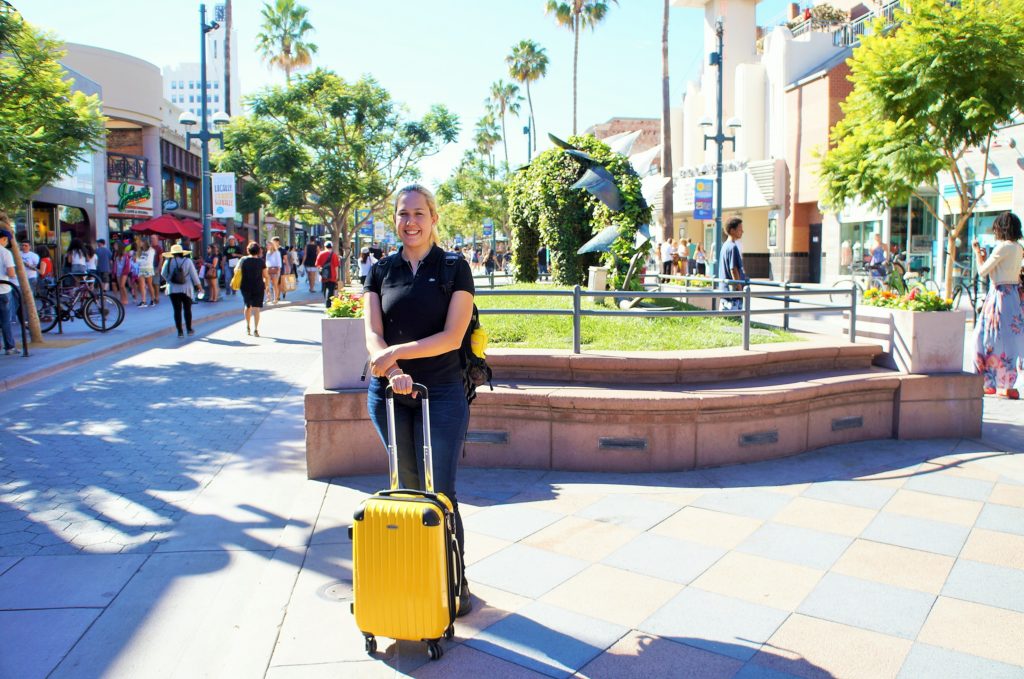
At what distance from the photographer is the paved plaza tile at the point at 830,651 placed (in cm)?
312

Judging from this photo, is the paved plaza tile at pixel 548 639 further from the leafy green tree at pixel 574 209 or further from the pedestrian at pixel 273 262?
the pedestrian at pixel 273 262

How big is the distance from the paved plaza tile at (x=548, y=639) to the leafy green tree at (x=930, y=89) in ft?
39.9

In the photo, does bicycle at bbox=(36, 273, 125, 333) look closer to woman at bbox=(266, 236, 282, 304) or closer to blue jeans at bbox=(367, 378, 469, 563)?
woman at bbox=(266, 236, 282, 304)

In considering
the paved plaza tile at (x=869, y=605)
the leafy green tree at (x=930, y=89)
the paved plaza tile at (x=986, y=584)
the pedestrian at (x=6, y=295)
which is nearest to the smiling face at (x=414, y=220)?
the paved plaza tile at (x=869, y=605)

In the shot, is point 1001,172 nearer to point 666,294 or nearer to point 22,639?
point 666,294

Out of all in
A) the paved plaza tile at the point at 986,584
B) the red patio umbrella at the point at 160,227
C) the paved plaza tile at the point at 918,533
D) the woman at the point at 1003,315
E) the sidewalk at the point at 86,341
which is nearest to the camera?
the paved plaza tile at the point at 986,584

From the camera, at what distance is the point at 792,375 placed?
6891mm

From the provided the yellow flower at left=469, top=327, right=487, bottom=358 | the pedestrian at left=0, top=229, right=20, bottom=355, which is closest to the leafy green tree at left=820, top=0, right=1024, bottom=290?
the yellow flower at left=469, top=327, right=487, bottom=358

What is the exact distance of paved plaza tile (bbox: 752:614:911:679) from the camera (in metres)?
3.12

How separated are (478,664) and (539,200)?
999 cm

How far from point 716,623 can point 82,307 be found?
1492cm

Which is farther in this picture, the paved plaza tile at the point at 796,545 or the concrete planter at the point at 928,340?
the concrete planter at the point at 928,340

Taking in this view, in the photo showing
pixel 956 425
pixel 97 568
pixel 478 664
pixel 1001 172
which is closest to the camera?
pixel 478 664

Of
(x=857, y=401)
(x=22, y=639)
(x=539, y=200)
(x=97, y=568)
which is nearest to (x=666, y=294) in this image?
(x=857, y=401)
